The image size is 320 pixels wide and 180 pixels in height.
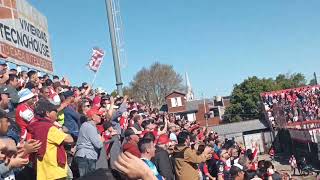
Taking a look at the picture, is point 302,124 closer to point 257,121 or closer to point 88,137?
point 257,121

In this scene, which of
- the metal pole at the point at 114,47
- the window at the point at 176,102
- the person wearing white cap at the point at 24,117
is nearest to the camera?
the person wearing white cap at the point at 24,117

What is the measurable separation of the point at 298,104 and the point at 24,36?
111 ft

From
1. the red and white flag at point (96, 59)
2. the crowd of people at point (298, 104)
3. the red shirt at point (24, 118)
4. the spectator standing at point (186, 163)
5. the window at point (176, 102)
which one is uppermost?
the window at point (176, 102)

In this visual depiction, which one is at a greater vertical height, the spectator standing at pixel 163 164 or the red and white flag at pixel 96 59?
the red and white flag at pixel 96 59

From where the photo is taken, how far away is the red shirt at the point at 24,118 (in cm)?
627

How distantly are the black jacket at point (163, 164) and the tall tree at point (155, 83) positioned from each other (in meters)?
65.9

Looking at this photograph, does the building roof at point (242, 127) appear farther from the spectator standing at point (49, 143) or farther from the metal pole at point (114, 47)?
the spectator standing at point (49, 143)

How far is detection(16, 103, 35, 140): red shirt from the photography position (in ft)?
20.6

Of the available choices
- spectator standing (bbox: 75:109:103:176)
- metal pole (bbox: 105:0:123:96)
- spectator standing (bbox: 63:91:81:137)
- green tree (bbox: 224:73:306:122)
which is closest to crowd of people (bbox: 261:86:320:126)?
green tree (bbox: 224:73:306:122)

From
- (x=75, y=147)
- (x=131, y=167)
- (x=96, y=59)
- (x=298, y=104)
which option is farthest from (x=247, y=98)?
(x=131, y=167)

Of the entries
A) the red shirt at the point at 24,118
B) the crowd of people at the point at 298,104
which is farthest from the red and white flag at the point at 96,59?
the crowd of people at the point at 298,104

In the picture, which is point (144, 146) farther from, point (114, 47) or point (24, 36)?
point (114, 47)

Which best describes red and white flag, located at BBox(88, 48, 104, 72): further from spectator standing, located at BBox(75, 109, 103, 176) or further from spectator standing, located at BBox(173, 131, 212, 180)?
spectator standing, located at BBox(75, 109, 103, 176)

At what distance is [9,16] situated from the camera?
17.1 m
